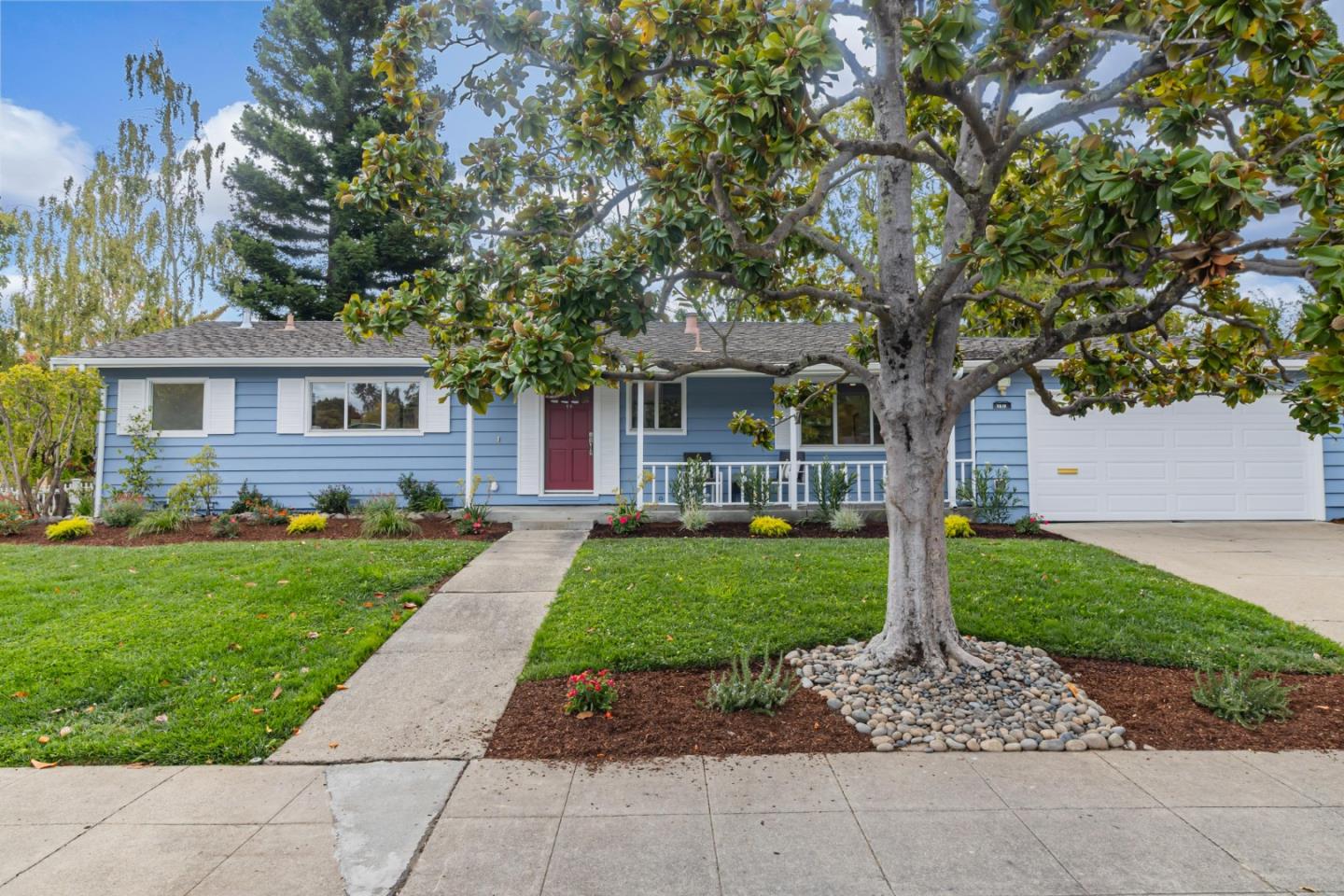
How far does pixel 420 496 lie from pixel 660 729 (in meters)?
8.54

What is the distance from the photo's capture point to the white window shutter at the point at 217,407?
11.5 metres

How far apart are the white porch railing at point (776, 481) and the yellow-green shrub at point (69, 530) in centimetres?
796

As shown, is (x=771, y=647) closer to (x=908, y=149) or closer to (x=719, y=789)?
(x=719, y=789)

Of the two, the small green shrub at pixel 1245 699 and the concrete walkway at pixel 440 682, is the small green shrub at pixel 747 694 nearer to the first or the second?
the concrete walkway at pixel 440 682

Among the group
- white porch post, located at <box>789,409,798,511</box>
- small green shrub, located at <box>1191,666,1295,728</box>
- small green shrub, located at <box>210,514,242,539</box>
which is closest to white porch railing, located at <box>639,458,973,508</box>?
white porch post, located at <box>789,409,798,511</box>

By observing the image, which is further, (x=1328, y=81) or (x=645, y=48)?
(x=645, y=48)

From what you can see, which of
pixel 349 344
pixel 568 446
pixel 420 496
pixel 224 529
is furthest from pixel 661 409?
pixel 224 529

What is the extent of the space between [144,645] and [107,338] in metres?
21.8

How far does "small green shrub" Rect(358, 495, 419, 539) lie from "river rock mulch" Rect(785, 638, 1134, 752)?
671 centimetres

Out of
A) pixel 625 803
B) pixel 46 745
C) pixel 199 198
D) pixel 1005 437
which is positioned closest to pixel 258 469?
pixel 46 745

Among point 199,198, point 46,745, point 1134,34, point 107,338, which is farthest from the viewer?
point 199,198

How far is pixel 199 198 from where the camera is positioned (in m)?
23.6

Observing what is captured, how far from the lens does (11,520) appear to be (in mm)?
10188

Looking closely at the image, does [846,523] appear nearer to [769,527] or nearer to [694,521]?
[769,527]
